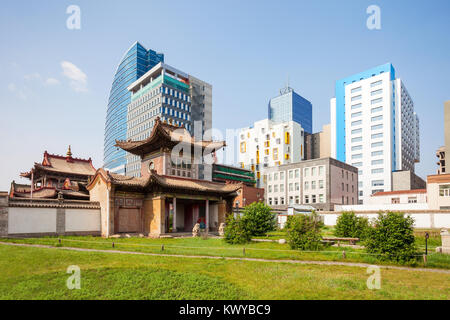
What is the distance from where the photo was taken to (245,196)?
212 ft

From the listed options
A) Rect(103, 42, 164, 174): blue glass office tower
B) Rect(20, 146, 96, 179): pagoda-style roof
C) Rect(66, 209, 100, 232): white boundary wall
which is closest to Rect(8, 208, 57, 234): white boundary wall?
Rect(66, 209, 100, 232): white boundary wall

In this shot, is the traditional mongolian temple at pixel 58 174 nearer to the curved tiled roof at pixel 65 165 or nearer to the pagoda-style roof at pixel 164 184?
the curved tiled roof at pixel 65 165

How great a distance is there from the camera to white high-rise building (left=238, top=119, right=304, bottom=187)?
87.5 meters

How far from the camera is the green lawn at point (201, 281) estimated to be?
8584mm

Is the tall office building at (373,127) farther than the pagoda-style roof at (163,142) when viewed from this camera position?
Yes

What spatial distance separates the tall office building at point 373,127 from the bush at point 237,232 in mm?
61443

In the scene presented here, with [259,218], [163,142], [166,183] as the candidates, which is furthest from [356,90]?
[166,183]

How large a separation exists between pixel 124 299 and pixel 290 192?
2183 inches

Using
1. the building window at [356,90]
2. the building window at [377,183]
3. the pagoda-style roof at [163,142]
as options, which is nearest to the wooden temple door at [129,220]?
the pagoda-style roof at [163,142]

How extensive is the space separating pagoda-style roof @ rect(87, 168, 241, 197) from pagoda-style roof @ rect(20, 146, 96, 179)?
1340cm

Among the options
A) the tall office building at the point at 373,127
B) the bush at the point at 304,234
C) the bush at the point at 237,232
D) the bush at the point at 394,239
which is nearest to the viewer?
the bush at the point at 394,239

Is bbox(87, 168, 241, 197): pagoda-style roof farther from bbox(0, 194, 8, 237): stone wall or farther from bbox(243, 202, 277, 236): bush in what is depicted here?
bbox(0, 194, 8, 237): stone wall
